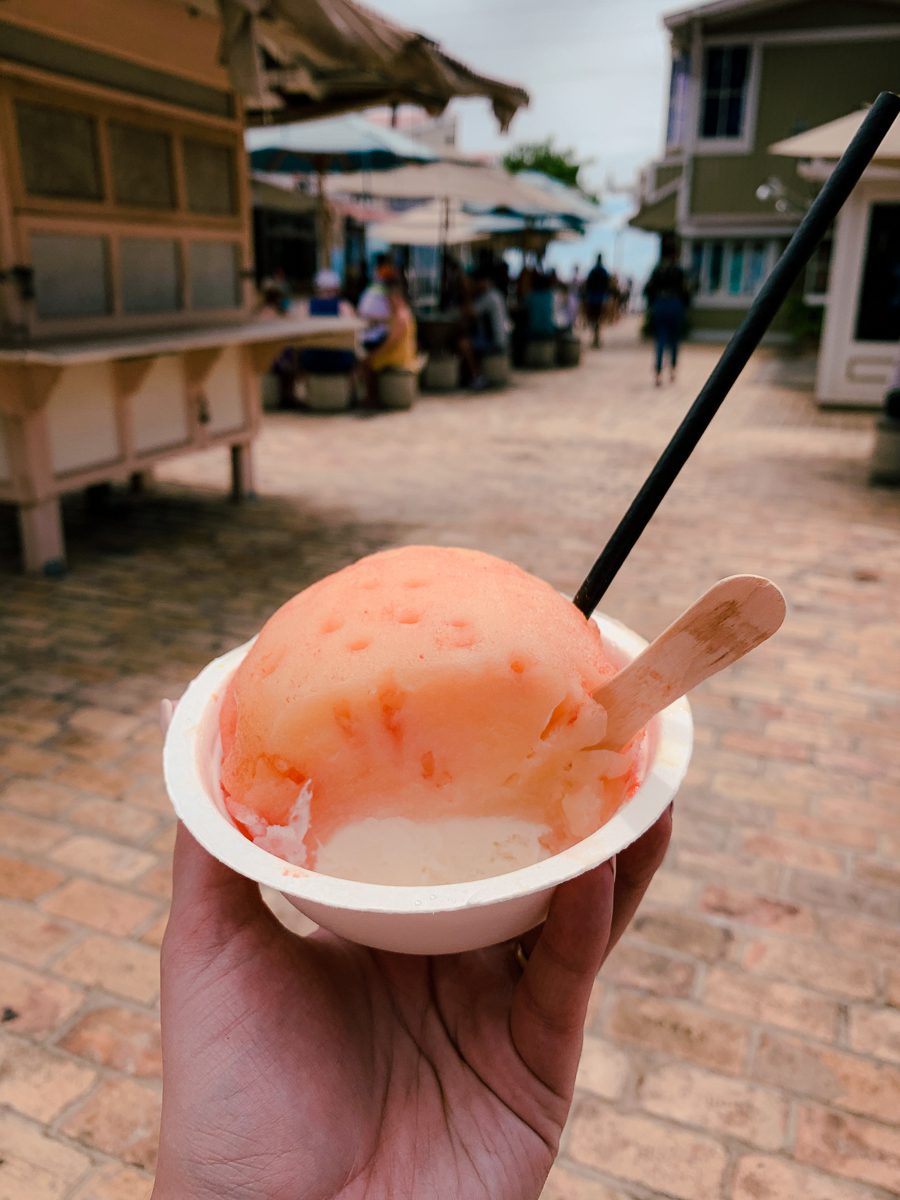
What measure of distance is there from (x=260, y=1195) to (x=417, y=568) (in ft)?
2.76

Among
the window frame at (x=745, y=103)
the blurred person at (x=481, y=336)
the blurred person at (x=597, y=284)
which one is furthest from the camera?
the blurred person at (x=597, y=284)

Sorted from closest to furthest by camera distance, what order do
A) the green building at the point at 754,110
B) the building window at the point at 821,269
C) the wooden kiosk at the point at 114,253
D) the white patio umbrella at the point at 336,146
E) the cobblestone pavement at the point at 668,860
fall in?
1. the cobblestone pavement at the point at 668,860
2. the wooden kiosk at the point at 114,253
3. the white patio umbrella at the point at 336,146
4. the building window at the point at 821,269
5. the green building at the point at 754,110

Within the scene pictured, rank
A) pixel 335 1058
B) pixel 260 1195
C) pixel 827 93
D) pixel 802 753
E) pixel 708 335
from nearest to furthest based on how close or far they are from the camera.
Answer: pixel 260 1195
pixel 335 1058
pixel 802 753
pixel 827 93
pixel 708 335

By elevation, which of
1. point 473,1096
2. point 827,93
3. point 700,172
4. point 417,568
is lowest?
point 473,1096

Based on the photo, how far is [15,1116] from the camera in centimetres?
207

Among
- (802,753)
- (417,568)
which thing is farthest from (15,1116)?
(802,753)

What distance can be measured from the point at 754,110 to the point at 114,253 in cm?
1748

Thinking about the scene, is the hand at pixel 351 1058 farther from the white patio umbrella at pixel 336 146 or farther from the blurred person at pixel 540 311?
the blurred person at pixel 540 311

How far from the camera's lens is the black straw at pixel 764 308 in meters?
1.07

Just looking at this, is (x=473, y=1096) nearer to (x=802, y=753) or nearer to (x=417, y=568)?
(x=417, y=568)

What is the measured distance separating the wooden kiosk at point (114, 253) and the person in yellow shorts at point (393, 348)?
14.5ft

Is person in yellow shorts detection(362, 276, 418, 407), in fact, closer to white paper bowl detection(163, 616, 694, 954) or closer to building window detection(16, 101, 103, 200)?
building window detection(16, 101, 103, 200)

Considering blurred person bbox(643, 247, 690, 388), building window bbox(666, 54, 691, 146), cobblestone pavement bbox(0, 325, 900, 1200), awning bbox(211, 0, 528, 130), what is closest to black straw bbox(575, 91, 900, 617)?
cobblestone pavement bbox(0, 325, 900, 1200)

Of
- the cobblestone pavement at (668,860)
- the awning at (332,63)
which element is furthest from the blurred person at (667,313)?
the awning at (332,63)
